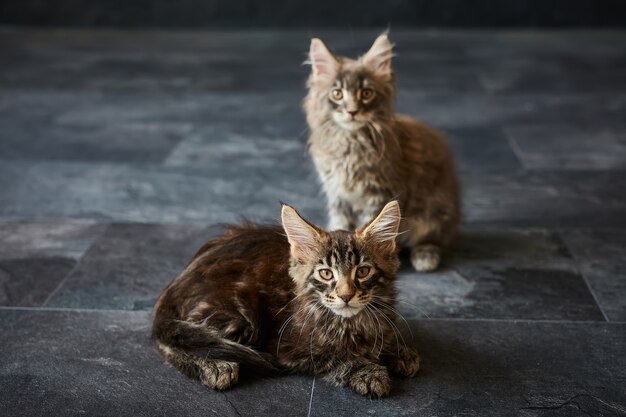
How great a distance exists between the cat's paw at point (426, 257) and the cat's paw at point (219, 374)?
111 centimetres

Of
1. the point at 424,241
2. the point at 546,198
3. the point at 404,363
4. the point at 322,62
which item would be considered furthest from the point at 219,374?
the point at 546,198

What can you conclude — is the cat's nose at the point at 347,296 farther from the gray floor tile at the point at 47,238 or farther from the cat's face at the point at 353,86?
the gray floor tile at the point at 47,238

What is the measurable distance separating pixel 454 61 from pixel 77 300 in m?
4.60

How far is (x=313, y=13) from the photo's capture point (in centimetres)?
800

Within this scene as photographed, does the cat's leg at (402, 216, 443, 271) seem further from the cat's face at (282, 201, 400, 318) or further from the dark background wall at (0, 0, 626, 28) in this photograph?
the dark background wall at (0, 0, 626, 28)

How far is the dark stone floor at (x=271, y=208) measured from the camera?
2574 millimetres

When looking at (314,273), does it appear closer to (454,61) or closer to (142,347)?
(142,347)

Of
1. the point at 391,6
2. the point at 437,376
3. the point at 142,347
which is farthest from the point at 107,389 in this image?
the point at 391,6

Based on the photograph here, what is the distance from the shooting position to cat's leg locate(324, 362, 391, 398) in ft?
8.20

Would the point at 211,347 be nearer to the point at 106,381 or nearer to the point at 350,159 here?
the point at 106,381

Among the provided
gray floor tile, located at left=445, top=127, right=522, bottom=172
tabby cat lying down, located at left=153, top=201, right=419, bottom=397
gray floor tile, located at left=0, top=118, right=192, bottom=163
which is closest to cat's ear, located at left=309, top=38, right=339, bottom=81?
tabby cat lying down, located at left=153, top=201, right=419, bottom=397

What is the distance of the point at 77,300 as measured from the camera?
3145 millimetres

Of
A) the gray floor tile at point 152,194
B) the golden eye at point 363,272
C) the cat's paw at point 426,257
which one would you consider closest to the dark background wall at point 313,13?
the gray floor tile at point 152,194

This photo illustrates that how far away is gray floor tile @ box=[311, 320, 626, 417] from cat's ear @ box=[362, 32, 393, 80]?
1051 mm
